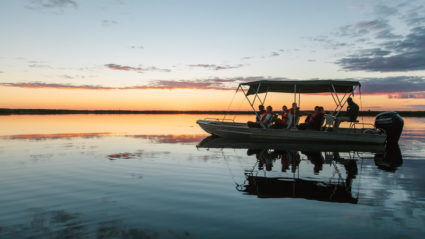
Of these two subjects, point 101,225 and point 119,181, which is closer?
point 101,225

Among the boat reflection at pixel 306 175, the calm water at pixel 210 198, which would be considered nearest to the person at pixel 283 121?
the boat reflection at pixel 306 175

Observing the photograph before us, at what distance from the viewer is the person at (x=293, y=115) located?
20.8 meters

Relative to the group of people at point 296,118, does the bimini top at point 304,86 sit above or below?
above

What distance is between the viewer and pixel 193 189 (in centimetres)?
867

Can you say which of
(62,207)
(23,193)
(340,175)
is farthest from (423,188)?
(23,193)

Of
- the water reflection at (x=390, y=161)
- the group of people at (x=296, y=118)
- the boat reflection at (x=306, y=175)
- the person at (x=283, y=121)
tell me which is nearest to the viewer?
the boat reflection at (x=306, y=175)

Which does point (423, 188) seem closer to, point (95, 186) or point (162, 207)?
point (162, 207)

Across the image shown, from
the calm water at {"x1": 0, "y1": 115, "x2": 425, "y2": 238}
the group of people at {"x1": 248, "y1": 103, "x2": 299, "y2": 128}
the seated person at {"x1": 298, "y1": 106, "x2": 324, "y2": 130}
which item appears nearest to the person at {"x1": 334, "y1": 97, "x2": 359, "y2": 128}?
the seated person at {"x1": 298, "y1": 106, "x2": 324, "y2": 130}

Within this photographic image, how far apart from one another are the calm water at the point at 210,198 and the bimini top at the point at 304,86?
281 inches

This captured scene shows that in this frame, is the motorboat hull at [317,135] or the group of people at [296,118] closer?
the group of people at [296,118]

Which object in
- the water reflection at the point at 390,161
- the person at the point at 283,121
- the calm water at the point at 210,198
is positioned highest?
the person at the point at 283,121

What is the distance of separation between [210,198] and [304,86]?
1589cm

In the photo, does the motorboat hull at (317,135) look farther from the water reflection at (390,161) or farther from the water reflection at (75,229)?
the water reflection at (75,229)

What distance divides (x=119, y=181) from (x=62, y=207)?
8.98 feet
